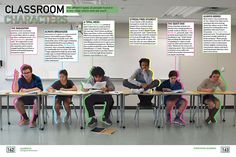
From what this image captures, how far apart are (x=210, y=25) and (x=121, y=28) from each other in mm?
4147

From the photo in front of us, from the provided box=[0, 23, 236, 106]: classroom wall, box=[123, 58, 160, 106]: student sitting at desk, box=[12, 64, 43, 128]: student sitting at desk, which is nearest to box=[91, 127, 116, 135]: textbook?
box=[123, 58, 160, 106]: student sitting at desk

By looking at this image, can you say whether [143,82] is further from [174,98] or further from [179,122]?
[179,122]

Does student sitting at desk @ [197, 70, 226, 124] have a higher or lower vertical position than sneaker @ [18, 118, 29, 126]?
higher

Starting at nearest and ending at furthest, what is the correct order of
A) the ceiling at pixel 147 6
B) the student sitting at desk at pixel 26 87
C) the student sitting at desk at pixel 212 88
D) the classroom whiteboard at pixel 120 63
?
the ceiling at pixel 147 6, the student sitting at desk at pixel 26 87, the student sitting at desk at pixel 212 88, the classroom whiteboard at pixel 120 63

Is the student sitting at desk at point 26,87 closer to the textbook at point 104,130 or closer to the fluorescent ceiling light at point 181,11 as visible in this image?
the textbook at point 104,130

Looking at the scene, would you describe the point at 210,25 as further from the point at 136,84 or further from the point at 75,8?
the point at 136,84

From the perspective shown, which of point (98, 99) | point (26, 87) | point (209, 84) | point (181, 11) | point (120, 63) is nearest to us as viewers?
point (26, 87)

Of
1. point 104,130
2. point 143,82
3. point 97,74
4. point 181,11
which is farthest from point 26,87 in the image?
point 181,11

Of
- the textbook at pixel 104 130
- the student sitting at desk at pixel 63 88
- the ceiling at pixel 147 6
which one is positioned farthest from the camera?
the student sitting at desk at pixel 63 88

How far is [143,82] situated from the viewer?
4.91 meters

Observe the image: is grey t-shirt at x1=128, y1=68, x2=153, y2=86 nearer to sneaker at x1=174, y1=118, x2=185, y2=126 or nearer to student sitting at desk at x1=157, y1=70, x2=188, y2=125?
student sitting at desk at x1=157, y1=70, x2=188, y2=125

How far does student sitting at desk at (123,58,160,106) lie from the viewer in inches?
182

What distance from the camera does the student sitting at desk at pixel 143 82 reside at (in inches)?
182

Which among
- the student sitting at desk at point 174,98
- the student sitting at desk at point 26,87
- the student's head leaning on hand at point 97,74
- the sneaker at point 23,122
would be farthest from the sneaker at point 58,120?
the student sitting at desk at point 174,98
